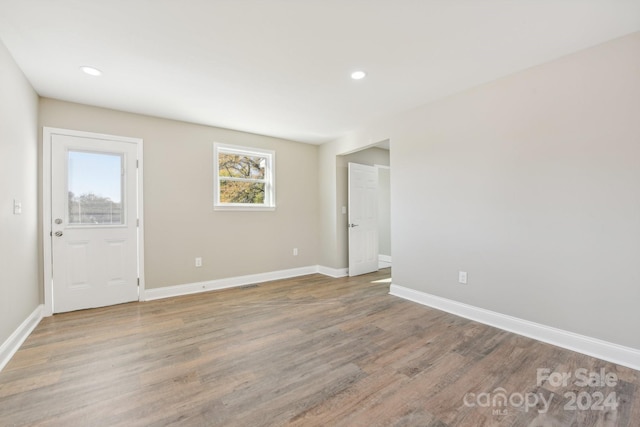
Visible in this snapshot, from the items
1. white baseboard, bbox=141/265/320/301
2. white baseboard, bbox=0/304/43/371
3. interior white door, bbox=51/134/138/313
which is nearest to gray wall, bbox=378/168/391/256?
A: white baseboard, bbox=141/265/320/301

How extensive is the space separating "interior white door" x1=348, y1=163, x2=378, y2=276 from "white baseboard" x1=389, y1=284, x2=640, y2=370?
1.67 metres

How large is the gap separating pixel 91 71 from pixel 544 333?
472cm

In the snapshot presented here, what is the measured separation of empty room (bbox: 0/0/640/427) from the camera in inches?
69.2

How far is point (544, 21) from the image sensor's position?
75.0 inches

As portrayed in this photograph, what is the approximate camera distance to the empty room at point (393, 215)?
1.76 meters

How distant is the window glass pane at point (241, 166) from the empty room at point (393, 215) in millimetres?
181

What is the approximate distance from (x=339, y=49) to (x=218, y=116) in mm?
2124

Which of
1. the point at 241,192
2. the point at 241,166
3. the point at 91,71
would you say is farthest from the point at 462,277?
the point at 91,71

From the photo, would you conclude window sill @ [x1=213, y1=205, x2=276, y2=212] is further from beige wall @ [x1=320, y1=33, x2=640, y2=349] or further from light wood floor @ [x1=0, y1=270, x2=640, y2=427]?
beige wall @ [x1=320, y1=33, x2=640, y2=349]

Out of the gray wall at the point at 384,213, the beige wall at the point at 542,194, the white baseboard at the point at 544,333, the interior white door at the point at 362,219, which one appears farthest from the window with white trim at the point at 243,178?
the white baseboard at the point at 544,333

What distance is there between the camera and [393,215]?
3.74 m

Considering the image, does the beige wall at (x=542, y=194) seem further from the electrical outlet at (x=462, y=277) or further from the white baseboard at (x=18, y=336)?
the white baseboard at (x=18, y=336)

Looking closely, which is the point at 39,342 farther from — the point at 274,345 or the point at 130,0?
the point at 130,0

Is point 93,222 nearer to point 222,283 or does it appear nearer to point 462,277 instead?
point 222,283
